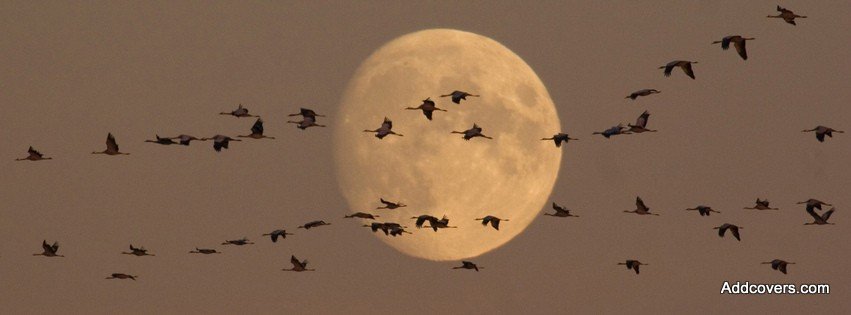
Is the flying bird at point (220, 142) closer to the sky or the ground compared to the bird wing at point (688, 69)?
closer to the ground

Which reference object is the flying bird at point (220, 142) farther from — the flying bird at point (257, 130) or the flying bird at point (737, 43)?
the flying bird at point (737, 43)

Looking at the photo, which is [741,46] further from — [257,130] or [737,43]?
[257,130]

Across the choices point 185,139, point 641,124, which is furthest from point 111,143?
point 641,124

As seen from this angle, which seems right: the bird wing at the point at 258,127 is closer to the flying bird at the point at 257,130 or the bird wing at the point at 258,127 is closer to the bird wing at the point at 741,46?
the flying bird at the point at 257,130

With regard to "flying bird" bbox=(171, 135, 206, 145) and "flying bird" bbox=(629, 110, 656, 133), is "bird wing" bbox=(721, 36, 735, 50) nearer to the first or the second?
"flying bird" bbox=(629, 110, 656, 133)

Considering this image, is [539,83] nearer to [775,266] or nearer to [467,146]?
[467,146]

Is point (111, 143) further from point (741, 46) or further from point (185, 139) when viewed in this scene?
point (741, 46)

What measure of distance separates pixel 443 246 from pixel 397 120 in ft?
40.6

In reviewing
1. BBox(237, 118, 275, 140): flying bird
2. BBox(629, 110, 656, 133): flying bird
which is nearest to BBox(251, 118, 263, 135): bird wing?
BBox(237, 118, 275, 140): flying bird

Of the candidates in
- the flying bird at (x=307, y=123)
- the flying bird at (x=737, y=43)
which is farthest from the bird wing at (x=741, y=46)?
the flying bird at (x=307, y=123)

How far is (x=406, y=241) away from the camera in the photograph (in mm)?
122625

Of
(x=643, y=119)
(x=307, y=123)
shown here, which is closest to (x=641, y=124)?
(x=643, y=119)

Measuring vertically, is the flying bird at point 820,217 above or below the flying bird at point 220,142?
above

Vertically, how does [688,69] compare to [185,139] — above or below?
above
